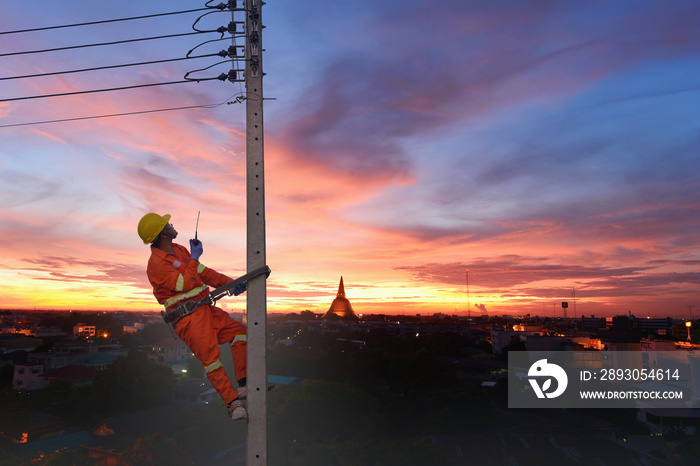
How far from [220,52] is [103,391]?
50443mm

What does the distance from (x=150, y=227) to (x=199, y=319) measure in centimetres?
119

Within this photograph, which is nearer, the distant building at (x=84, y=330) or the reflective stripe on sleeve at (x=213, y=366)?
the reflective stripe on sleeve at (x=213, y=366)

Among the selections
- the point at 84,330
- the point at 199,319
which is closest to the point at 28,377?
the point at 199,319

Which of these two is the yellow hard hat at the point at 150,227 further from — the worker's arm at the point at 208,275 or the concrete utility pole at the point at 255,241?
the concrete utility pole at the point at 255,241

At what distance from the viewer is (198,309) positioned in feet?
15.5

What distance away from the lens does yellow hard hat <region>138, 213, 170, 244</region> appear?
4719 mm

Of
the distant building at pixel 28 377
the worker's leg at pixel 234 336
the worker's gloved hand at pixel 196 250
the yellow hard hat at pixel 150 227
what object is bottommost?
the distant building at pixel 28 377

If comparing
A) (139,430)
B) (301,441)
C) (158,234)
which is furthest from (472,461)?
(158,234)

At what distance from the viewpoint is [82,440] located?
35531 millimetres

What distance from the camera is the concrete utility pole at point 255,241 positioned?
442 cm

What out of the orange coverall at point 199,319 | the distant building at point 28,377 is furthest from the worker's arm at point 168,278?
the distant building at point 28,377

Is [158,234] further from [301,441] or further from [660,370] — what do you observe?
[660,370]

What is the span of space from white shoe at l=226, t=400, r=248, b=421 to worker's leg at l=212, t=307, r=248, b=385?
334 millimetres

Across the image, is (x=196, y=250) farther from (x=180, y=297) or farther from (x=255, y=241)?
(x=255, y=241)
